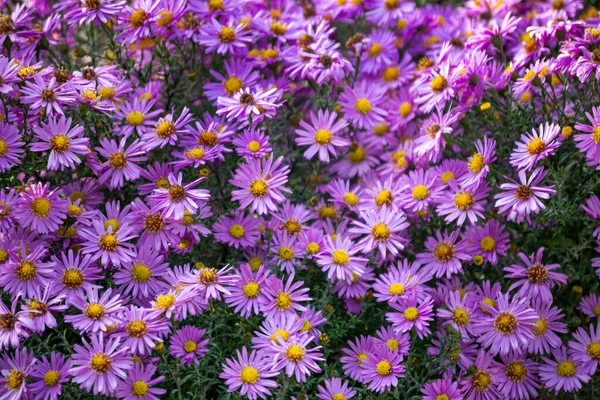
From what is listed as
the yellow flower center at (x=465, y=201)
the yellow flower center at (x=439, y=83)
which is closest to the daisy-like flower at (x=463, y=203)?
the yellow flower center at (x=465, y=201)

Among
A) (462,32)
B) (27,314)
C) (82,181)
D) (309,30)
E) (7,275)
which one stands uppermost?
(462,32)

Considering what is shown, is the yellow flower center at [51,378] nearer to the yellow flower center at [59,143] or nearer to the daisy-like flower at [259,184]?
the yellow flower center at [59,143]

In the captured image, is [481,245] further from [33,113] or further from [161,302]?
[33,113]

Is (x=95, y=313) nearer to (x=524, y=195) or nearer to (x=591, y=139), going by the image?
(x=524, y=195)

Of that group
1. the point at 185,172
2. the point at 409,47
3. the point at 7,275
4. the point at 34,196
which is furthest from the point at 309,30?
the point at 7,275

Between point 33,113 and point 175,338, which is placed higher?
point 33,113

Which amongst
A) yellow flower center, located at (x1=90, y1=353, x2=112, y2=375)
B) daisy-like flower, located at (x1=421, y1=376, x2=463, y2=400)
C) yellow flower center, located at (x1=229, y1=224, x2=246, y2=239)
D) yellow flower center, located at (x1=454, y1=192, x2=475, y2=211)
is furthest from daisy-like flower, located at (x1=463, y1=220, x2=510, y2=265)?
yellow flower center, located at (x1=90, y1=353, x2=112, y2=375)

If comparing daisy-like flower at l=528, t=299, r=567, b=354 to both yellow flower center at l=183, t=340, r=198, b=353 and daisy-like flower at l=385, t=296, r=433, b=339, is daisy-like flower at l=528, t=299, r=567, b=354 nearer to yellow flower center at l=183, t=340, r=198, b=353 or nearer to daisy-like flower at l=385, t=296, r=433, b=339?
daisy-like flower at l=385, t=296, r=433, b=339
